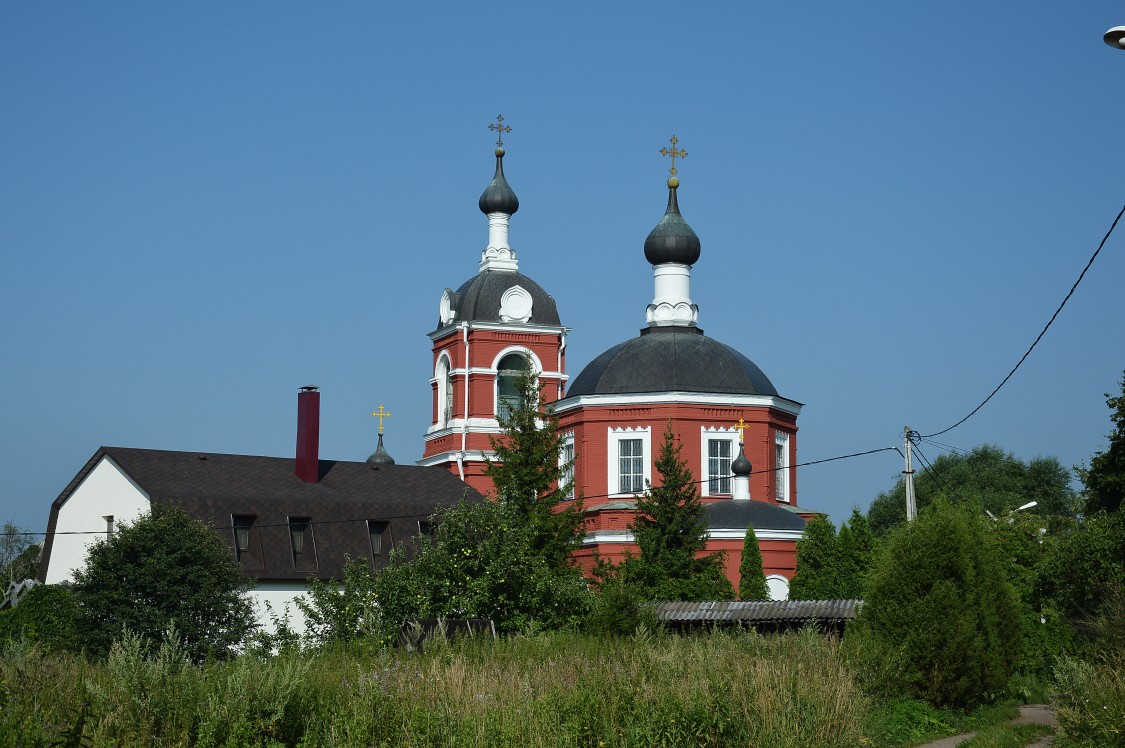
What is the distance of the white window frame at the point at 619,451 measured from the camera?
43531mm

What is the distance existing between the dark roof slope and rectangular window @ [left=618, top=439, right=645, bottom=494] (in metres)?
4.70

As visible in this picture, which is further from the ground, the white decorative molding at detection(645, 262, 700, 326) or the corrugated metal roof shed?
the white decorative molding at detection(645, 262, 700, 326)

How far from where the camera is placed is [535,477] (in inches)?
1335

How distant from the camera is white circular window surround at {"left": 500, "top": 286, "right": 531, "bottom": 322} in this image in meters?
50.6

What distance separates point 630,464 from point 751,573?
6.48 meters

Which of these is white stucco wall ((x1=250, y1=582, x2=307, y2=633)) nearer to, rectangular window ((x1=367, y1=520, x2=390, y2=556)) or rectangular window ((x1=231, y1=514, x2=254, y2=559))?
rectangular window ((x1=231, y1=514, x2=254, y2=559))

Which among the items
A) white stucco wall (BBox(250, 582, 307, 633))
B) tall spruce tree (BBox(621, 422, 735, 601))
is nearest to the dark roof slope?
white stucco wall (BBox(250, 582, 307, 633))

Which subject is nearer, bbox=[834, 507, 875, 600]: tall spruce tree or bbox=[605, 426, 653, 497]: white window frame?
bbox=[834, 507, 875, 600]: tall spruce tree

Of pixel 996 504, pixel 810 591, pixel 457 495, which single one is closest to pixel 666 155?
pixel 457 495

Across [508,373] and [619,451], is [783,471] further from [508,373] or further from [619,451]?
[508,373]

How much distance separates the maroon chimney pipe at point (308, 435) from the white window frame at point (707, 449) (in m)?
11.4

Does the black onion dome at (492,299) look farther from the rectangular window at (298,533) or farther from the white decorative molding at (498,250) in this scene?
the rectangular window at (298,533)

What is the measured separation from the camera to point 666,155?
4897cm

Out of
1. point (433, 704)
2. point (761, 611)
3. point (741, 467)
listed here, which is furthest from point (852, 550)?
point (433, 704)
